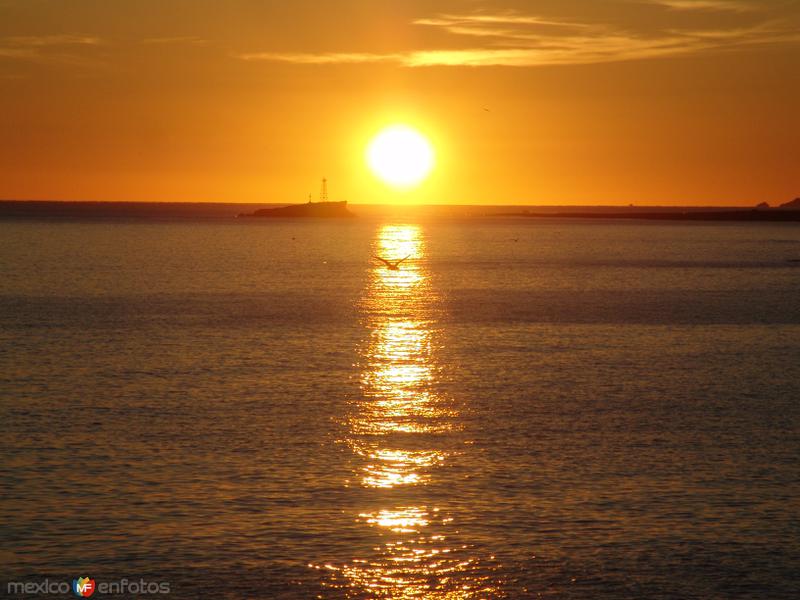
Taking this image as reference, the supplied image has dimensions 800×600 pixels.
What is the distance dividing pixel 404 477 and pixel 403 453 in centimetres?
248

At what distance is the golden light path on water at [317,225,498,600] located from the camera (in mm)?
19156

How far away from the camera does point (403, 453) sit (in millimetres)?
28359

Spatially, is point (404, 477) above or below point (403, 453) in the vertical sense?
below

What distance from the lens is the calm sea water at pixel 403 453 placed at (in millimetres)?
19922

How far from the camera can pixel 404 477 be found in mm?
25891

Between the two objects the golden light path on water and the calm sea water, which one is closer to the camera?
the golden light path on water

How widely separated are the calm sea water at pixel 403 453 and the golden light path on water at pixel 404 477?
8cm

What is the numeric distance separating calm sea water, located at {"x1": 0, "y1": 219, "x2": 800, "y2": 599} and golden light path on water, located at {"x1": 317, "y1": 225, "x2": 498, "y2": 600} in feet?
0.27

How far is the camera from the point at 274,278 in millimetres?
103938

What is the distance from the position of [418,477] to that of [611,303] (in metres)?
55.2

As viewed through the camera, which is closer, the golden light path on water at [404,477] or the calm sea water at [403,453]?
the golden light path on water at [404,477]

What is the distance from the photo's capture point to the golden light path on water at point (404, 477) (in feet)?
62.8

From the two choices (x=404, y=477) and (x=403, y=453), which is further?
(x=403, y=453)

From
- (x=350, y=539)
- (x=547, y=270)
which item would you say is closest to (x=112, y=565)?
(x=350, y=539)
